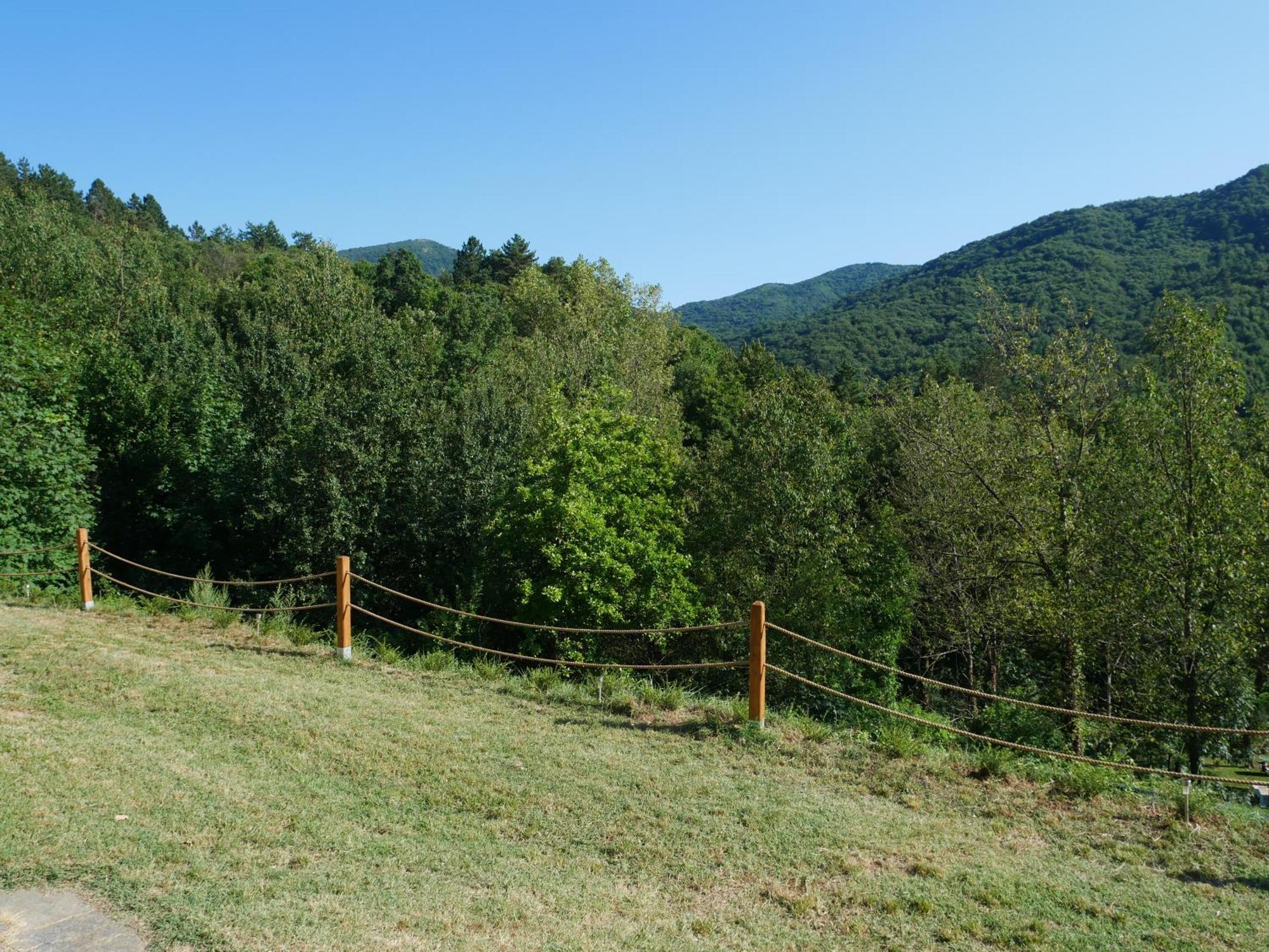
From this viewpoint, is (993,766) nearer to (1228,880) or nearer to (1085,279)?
(1228,880)

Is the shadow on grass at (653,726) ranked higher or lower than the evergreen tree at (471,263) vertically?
lower

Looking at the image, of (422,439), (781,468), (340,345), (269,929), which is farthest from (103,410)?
(269,929)

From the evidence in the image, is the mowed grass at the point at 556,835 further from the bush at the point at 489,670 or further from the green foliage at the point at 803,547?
the green foliage at the point at 803,547

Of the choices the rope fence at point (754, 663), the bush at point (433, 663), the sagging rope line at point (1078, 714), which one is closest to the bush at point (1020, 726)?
the rope fence at point (754, 663)

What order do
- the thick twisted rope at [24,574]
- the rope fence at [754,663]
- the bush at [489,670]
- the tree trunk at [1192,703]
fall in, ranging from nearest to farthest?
the rope fence at [754,663], the bush at [489,670], the thick twisted rope at [24,574], the tree trunk at [1192,703]

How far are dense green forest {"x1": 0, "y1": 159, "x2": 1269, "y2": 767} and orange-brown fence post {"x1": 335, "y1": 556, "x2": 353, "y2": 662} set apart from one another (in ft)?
26.8

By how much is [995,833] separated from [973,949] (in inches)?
71.6

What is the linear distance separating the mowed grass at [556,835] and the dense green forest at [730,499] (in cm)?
984

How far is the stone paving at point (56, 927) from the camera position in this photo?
4.16 metres

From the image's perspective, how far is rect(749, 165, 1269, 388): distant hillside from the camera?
80.3m

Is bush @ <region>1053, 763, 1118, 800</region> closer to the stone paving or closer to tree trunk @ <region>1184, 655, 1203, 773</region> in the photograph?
the stone paving

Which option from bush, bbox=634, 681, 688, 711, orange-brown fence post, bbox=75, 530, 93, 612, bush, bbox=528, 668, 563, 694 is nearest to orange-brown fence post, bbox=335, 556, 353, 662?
bush, bbox=528, 668, 563, 694

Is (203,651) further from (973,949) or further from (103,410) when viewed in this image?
(103,410)

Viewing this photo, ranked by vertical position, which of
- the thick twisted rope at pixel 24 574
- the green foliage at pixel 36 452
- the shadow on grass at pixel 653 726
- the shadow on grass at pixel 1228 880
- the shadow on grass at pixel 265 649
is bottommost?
the shadow on grass at pixel 1228 880
